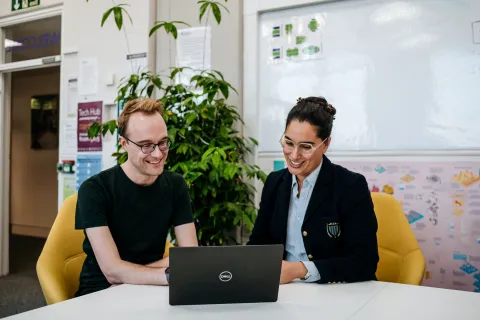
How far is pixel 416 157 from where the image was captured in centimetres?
255

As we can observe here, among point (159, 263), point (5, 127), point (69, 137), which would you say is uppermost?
point (5, 127)

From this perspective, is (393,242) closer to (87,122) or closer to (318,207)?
(318,207)

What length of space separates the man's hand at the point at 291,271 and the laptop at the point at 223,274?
21cm

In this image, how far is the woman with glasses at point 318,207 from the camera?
5.06 feet

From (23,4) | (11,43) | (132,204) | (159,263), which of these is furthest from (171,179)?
(11,43)

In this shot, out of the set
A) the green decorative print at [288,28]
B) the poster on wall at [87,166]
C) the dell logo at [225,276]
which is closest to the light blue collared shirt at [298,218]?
the dell logo at [225,276]

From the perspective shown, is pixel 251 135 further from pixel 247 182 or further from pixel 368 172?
pixel 368 172

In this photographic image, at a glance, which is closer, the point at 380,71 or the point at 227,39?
the point at 380,71

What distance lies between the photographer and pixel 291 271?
1.40m

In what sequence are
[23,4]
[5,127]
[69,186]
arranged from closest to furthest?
[69,186], [23,4], [5,127]

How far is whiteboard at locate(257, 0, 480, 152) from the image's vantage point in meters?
2.44

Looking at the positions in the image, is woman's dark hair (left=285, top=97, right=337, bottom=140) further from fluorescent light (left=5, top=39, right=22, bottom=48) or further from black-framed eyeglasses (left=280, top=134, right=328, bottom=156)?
fluorescent light (left=5, top=39, right=22, bottom=48)

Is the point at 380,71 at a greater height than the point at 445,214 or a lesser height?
greater

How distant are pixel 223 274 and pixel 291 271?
35cm
